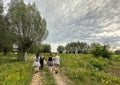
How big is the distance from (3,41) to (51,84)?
29.5 metres

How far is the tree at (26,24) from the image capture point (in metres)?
50.3

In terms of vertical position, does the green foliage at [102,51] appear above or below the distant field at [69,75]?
above

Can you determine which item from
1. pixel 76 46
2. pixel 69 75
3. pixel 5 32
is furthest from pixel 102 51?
pixel 76 46

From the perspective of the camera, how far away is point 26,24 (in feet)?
167

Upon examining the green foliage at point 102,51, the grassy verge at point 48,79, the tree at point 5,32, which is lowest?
the grassy verge at point 48,79

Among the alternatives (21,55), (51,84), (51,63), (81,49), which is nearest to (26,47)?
(21,55)

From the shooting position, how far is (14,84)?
54.0 ft

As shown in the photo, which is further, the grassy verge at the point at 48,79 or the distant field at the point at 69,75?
the grassy verge at the point at 48,79

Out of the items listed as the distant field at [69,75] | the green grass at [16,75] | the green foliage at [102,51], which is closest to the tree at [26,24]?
the green foliage at [102,51]

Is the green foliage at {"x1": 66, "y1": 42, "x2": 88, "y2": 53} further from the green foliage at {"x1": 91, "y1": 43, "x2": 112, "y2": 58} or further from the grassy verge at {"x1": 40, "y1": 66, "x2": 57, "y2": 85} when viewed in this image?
the grassy verge at {"x1": 40, "y1": 66, "x2": 57, "y2": 85}

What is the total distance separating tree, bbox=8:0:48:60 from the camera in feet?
165

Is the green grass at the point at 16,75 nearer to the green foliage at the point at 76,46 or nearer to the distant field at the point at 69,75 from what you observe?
the distant field at the point at 69,75

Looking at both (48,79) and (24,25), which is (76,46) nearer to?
(24,25)

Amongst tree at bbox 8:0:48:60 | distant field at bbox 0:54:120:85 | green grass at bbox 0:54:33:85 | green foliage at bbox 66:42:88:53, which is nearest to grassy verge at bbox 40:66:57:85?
distant field at bbox 0:54:120:85
